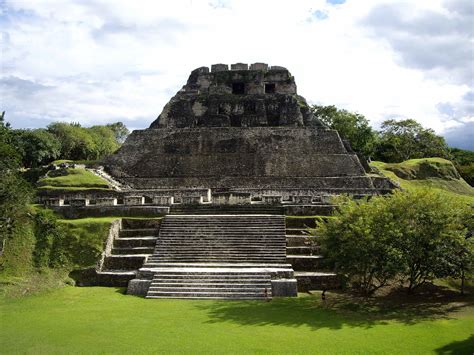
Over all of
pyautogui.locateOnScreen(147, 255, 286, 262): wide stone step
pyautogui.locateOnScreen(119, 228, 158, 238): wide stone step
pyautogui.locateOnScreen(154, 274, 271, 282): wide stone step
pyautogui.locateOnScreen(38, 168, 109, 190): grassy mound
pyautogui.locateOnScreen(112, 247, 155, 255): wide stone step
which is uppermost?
pyautogui.locateOnScreen(38, 168, 109, 190): grassy mound

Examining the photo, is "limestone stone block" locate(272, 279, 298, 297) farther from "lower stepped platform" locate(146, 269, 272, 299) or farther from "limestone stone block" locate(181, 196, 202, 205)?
"limestone stone block" locate(181, 196, 202, 205)

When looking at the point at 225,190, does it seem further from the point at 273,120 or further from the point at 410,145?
the point at 410,145

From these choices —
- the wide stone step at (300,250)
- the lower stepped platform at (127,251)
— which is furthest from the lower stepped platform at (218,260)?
the lower stepped platform at (127,251)

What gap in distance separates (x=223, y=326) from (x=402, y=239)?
18.6 ft

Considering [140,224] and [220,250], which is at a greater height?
[140,224]

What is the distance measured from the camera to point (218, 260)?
Answer: 15.3m

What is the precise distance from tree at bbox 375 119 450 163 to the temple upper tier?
57.7ft

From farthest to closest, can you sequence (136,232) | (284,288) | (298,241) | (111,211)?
(111,211) < (136,232) < (298,241) < (284,288)

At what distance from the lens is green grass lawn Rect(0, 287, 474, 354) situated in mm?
8953

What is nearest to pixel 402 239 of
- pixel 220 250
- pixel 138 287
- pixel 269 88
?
pixel 220 250

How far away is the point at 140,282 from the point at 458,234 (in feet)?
30.5

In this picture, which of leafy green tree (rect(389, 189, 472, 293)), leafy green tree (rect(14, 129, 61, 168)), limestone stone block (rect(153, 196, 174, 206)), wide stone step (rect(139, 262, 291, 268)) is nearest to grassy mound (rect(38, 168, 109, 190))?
limestone stone block (rect(153, 196, 174, 206))

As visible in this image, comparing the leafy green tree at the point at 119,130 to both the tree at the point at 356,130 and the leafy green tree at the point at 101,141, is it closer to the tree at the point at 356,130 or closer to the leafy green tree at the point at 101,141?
the leafy green tree at the point at 101,141

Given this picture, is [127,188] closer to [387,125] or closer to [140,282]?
[140,282]
